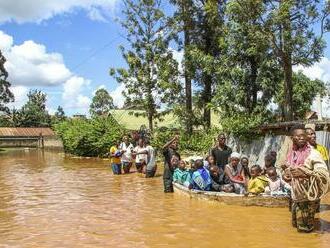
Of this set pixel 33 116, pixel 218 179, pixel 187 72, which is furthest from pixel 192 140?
pixel 33 116

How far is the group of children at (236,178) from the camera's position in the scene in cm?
1127

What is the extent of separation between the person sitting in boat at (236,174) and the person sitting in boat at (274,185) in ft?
2.40

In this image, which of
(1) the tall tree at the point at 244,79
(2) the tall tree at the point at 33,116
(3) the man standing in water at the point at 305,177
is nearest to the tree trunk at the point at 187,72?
(1) the tall tree at the point at 244,79

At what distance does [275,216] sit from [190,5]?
754 inches

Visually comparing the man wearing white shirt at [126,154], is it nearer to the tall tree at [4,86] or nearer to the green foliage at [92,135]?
the green foliage at [92,135]

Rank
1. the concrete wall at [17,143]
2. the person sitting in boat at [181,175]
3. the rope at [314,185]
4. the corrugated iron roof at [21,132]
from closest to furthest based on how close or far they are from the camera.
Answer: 1. the rope at [314,185]
2. the person sitting in boat at [181,175]
3. the concrete wall at [17,143]
4. the corrugated iron roof at [21,132]

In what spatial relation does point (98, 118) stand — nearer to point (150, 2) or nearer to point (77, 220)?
point (150, 2)

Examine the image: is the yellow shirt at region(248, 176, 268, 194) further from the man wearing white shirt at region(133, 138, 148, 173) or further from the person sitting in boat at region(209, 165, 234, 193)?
the man wearing white shirt at region(133, 138, 148, 173)

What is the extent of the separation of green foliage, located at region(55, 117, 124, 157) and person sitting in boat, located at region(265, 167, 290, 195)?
18.1m

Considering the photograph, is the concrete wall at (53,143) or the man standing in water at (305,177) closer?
the man standing in water at (305,177)

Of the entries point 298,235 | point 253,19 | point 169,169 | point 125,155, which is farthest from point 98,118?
point 298,235

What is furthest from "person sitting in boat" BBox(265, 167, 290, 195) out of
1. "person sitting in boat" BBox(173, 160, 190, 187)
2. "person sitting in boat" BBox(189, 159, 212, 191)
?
"person sitting in boat" BBox(173, 160, 190, 187)

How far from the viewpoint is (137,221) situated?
10328 millimetres

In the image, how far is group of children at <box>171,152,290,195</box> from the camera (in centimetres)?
1127
